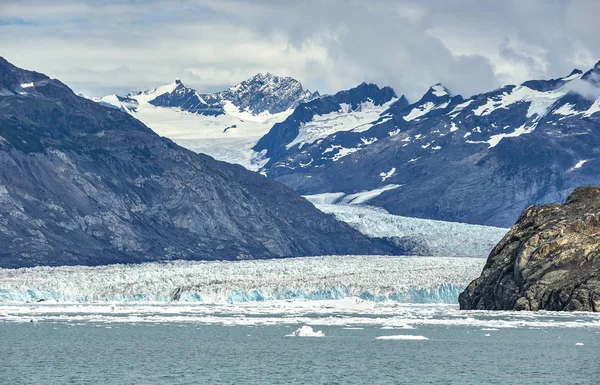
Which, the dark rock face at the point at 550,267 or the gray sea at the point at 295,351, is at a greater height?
the dark rock face at the point at 550,267

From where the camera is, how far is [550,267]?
4309 inches

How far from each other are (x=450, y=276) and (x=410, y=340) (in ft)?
178

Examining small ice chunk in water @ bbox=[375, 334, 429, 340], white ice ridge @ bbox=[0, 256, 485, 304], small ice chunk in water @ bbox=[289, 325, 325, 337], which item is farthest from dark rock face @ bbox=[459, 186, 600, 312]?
Result: small ice chunk in water @ bbox=[289, 325, 325, 337]

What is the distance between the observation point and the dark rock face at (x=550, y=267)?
352ft

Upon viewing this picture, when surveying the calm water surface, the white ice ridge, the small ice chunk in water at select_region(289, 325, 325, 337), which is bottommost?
the calm water surface

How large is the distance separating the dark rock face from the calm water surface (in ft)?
45.2

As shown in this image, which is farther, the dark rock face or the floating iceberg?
the dark rock face

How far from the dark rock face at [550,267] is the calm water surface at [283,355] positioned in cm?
1376

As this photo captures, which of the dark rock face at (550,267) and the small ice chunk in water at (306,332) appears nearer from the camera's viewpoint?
the small ice chunk in water at (306,332)

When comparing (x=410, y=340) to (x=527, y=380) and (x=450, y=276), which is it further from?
(x=450, y=276)

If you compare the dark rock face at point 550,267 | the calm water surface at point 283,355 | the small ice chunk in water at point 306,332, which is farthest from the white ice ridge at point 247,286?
the small ice chunk in water at point 306,332

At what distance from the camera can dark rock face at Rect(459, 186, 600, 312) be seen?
107m

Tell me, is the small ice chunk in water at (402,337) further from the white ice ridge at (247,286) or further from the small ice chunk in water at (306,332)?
the white ice ridge at (247,286)

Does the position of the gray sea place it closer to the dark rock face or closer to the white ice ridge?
the dark rock face
